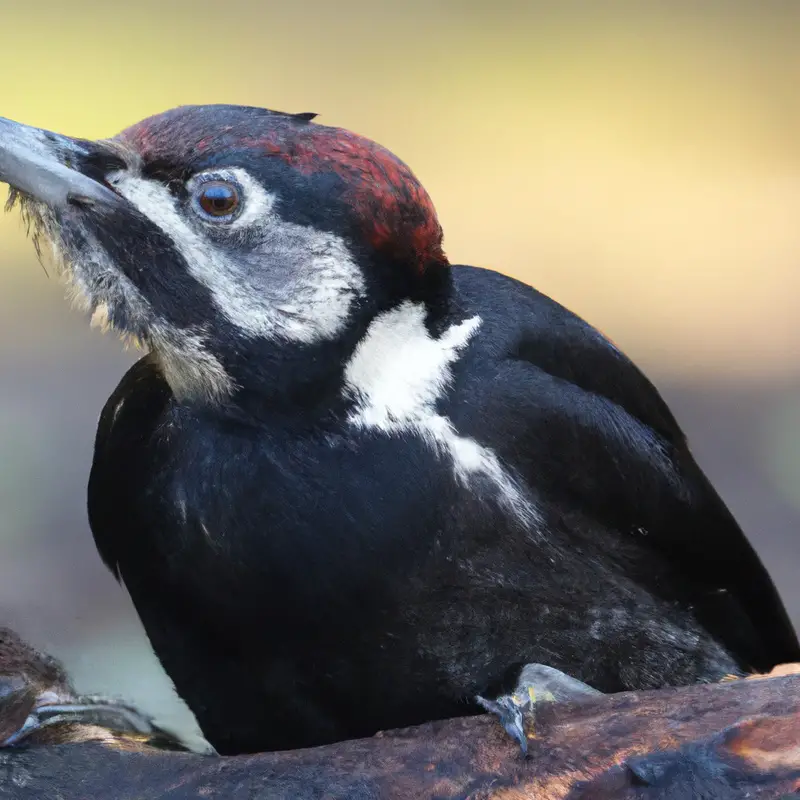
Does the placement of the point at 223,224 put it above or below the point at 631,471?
above

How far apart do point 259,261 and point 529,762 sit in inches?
20.2

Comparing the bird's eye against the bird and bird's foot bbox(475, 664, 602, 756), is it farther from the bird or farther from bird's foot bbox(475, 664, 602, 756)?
bird's foot bbox(475, 664, 602, 756)

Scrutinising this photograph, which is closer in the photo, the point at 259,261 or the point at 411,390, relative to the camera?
the point at 259,261

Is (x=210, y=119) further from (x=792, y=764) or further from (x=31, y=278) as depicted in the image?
(x=31, y=278)

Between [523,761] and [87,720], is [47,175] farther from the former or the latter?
[523,761]

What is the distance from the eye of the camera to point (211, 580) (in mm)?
1326

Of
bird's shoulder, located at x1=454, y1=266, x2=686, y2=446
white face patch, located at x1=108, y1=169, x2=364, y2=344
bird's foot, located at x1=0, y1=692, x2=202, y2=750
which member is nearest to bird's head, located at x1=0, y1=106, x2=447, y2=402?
white face patch, located at x1=108, y1=169, x2=364, y2=344

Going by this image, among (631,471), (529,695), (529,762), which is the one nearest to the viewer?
(529,762)

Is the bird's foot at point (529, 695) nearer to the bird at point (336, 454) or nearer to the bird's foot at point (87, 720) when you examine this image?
the bird at point (336, 454)

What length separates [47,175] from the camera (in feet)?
3.95

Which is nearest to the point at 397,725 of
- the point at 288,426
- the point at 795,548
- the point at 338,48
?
the point at 288,426

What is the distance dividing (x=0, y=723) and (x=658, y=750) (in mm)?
603

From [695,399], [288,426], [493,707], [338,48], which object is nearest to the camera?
[493,707]

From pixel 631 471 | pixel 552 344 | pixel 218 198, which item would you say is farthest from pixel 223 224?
pixel 631 471
